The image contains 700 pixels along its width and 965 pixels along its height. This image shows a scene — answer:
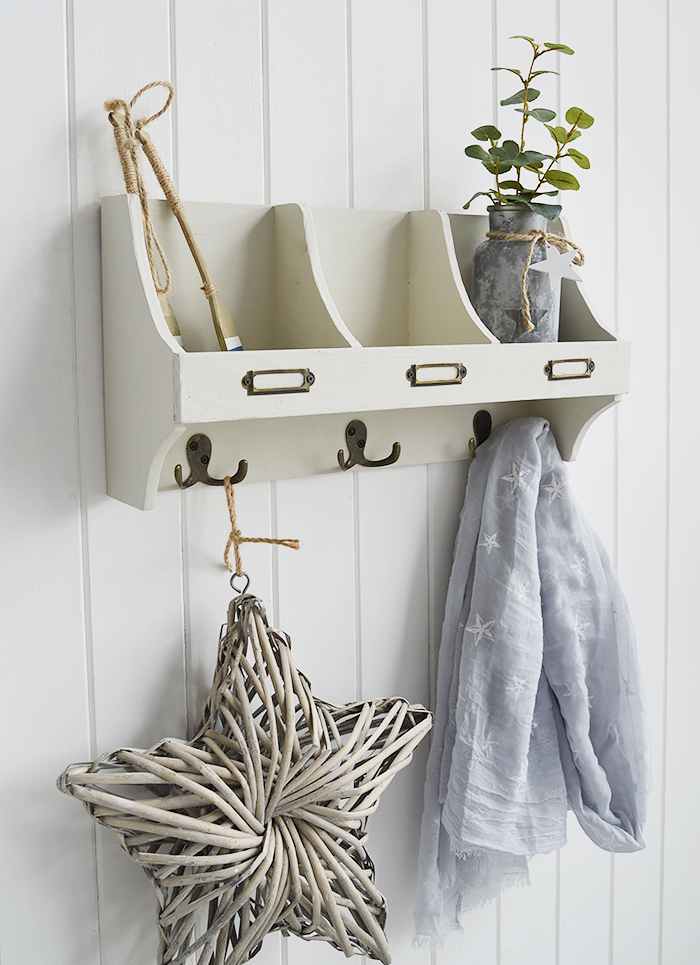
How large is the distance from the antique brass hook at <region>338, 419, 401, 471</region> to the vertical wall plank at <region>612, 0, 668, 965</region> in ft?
1.47

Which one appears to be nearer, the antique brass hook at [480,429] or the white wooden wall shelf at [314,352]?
the white wooden wall shelf at [314,352]

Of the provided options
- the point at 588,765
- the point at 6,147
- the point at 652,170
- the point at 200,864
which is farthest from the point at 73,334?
the point at 652,170

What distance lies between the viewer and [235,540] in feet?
2.91

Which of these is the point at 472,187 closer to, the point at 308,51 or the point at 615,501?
the point at 308,51

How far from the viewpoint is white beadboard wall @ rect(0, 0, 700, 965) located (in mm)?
801

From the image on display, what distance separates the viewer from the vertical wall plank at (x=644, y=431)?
47.7 inches

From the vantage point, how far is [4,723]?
0.81m

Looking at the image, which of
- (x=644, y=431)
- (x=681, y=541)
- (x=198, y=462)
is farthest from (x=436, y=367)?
(x=681, y=541)

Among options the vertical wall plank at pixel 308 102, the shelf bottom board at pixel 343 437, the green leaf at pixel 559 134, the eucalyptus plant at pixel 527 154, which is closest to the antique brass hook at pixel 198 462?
the shelf bottom board at pixel 343 437

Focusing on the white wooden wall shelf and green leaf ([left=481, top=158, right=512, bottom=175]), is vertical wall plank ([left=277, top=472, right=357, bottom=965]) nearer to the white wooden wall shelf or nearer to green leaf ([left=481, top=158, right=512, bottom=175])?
the white wooden wall shelf

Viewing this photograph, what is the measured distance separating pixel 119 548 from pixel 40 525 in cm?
8

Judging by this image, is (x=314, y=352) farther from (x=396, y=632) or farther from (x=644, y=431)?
(x=644, y=431)

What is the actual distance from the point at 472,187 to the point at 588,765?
0.69 metres

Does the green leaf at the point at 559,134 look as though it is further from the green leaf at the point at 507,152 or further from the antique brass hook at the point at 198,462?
the antique brass hook at the point at 198,462
